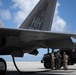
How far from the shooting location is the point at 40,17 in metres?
17.2

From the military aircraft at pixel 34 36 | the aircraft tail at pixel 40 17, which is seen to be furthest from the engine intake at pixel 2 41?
the aircraft tail at pixel 40 17

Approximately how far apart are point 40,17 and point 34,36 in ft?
13.5

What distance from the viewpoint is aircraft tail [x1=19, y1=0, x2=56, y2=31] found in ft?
55.8

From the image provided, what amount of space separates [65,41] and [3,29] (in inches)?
188

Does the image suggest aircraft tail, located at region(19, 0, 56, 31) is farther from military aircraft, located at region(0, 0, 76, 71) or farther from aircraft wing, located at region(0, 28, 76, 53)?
aircraft wing, located at region(0, 28, 76, 53)

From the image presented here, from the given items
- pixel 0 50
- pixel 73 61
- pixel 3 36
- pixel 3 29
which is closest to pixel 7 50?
pixel 0 50

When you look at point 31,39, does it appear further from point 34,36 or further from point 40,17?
point 40,17

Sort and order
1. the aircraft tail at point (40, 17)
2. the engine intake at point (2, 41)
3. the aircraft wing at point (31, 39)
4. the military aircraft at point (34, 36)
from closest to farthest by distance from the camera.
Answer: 1. the aircraft wing at point (31, 39)
2. the military aircraft at point (34, 36)
3. the engine intake at point (2, 41)
4. the aircraft tail at point (40, 17)

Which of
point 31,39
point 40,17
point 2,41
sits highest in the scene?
point 40,17

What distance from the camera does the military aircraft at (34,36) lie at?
12.6 meters

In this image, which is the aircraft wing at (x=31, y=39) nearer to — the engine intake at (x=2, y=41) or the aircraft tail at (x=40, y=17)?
the engine intake at (x=2, y=41)

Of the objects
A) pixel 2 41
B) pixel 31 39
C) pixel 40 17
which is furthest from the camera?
pixel 40 17

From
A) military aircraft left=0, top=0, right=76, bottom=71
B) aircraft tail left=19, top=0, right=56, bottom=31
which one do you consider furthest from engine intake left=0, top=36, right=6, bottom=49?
aircraft tail left=19, top=0, right=56, bottom=31

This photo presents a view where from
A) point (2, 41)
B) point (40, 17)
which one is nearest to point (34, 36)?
point (2, 41)
